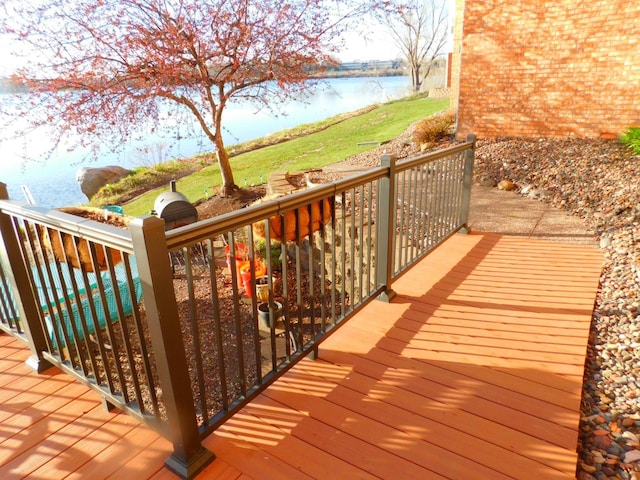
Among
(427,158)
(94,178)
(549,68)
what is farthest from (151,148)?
(427,158)

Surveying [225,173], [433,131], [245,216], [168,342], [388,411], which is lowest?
[225,173]

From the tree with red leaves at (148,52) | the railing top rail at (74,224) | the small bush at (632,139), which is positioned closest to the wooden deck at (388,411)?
the railing top rail at (74,224)

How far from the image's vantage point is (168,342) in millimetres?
1479

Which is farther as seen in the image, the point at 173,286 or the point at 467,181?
the point at 467,181

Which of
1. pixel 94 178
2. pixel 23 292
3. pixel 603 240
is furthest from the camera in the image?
pixel 94 178

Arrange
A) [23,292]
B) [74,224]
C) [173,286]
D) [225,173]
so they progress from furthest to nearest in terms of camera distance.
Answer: [225,173] → [23,292] → [74,224] → [173,286]

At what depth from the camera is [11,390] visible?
86.4 inches

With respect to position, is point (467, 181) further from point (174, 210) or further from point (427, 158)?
point (174, 210)

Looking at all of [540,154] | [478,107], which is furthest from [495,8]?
[540,154]

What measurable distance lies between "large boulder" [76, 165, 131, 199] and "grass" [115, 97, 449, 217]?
3065 millimetres

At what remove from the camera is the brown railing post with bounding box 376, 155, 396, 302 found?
273 centimetres

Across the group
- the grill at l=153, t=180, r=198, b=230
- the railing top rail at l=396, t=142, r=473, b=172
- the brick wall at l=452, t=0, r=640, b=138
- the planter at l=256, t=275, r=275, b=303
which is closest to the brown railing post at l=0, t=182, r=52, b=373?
the railing top rail at l=396, t=142, r=473, b=172

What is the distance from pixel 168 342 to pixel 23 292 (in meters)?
1.26

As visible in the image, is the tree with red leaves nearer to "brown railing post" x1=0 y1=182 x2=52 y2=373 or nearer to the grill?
the grill
